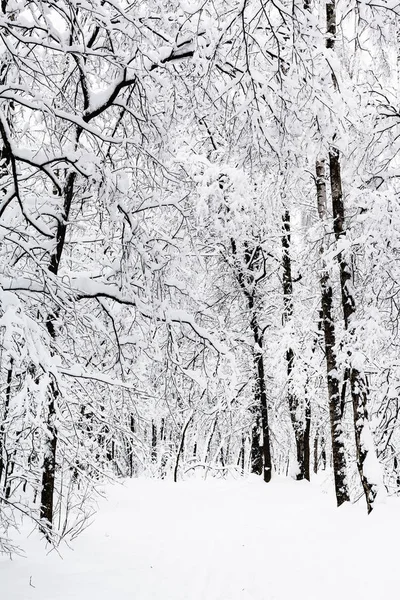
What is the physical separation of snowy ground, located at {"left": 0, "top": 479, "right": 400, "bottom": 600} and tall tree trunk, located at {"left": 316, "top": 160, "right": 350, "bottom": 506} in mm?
591

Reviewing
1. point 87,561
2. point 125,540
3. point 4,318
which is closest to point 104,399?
point 87,561

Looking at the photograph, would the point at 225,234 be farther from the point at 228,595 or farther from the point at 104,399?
the point at 228,595

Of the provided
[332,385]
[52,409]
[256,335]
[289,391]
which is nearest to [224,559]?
[52,409]

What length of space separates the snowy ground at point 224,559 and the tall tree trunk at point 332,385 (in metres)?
0.59

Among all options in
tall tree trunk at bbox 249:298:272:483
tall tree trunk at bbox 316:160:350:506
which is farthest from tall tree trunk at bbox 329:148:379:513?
tall tree trunk at bbox 249:298:272:483

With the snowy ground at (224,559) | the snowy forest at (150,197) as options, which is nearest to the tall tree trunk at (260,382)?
the snowy ground at (224,559)

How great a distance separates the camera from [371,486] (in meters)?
7.36

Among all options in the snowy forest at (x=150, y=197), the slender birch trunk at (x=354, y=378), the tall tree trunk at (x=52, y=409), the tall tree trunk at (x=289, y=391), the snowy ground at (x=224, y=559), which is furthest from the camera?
the tall tree trunk at (x=289, y=391)

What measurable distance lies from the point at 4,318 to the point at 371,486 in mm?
6024

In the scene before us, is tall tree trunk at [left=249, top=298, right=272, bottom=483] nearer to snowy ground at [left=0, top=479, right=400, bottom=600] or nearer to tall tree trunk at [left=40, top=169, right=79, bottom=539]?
snowy ground at [left=0, top=479, right=400, bottom=600]

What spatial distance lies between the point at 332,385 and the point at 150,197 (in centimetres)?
567

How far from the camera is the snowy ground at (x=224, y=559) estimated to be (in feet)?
16.0

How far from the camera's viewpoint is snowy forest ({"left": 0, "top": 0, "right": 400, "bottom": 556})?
12.2 ft

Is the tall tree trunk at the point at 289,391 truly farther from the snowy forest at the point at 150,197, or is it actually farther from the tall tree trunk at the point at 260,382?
the snowy forest at the point at 150,197
